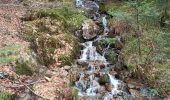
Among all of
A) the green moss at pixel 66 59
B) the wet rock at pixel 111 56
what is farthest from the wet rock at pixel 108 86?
the green moss at pixel 66 59

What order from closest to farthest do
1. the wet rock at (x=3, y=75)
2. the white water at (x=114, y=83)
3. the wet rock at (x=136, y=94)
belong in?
the wet rock at (x=3, y=75) → the wet rock at (x=136, y=94) → the white water at (x=114, y=83)

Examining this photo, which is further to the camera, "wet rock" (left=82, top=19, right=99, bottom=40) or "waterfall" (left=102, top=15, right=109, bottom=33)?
"waterfall" (left=102, top=15, right=109, bottom=33)

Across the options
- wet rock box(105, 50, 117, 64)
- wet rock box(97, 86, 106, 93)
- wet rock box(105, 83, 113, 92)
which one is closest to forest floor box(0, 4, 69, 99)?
wet rock box(97, 86, 106, 93)

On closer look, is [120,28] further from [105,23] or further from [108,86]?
[108,86]

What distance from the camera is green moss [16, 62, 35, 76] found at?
10.8 m

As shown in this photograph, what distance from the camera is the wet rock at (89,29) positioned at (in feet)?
50.2

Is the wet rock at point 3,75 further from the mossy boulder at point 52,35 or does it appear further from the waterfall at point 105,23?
the waterfall at point 105,23

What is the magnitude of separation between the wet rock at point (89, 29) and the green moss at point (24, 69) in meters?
4.66

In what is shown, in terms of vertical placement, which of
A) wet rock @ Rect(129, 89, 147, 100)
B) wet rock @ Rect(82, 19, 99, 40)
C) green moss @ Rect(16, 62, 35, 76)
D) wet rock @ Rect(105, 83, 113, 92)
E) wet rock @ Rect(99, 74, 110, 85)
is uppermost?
green moss @ Rect(16, 62, 35, 76)

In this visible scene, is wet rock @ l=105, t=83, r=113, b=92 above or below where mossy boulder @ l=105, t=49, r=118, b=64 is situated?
below

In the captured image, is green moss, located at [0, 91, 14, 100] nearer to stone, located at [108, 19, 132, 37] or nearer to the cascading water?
the cascading water

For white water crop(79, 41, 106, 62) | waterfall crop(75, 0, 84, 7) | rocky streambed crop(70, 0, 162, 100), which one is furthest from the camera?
waterfall crop(75, 0, 84, 7)

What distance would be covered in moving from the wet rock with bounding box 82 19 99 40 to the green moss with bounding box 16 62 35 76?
15.3ft

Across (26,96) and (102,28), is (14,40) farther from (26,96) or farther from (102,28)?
(102,28)
